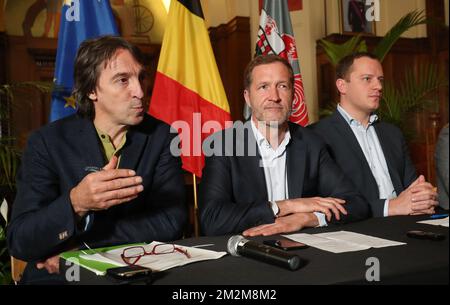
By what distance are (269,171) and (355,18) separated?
198 inches

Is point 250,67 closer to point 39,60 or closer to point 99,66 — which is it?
point 99,66

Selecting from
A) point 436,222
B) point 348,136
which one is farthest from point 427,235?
point 348,136

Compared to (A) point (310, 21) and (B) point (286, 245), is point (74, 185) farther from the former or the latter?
(A) point (310, 21)

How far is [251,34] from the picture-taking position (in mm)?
7457

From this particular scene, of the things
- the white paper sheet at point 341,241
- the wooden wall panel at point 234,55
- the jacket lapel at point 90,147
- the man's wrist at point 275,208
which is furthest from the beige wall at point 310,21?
the white paper sheet at point 341,241

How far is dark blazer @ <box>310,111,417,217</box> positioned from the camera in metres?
3.04

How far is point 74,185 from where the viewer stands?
2.03 meters

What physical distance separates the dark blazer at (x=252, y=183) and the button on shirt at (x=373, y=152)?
617 mm

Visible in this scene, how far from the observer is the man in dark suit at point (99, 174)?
1774mm

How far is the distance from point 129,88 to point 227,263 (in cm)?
111

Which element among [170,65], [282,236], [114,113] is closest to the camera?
[282,236]

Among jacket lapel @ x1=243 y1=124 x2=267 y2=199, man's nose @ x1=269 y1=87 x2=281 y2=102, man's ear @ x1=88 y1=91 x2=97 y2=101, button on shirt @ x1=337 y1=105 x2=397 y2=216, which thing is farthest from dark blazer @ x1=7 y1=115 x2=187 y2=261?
button on shirt @ x1=337 y1=105 x2=397 y2=216
